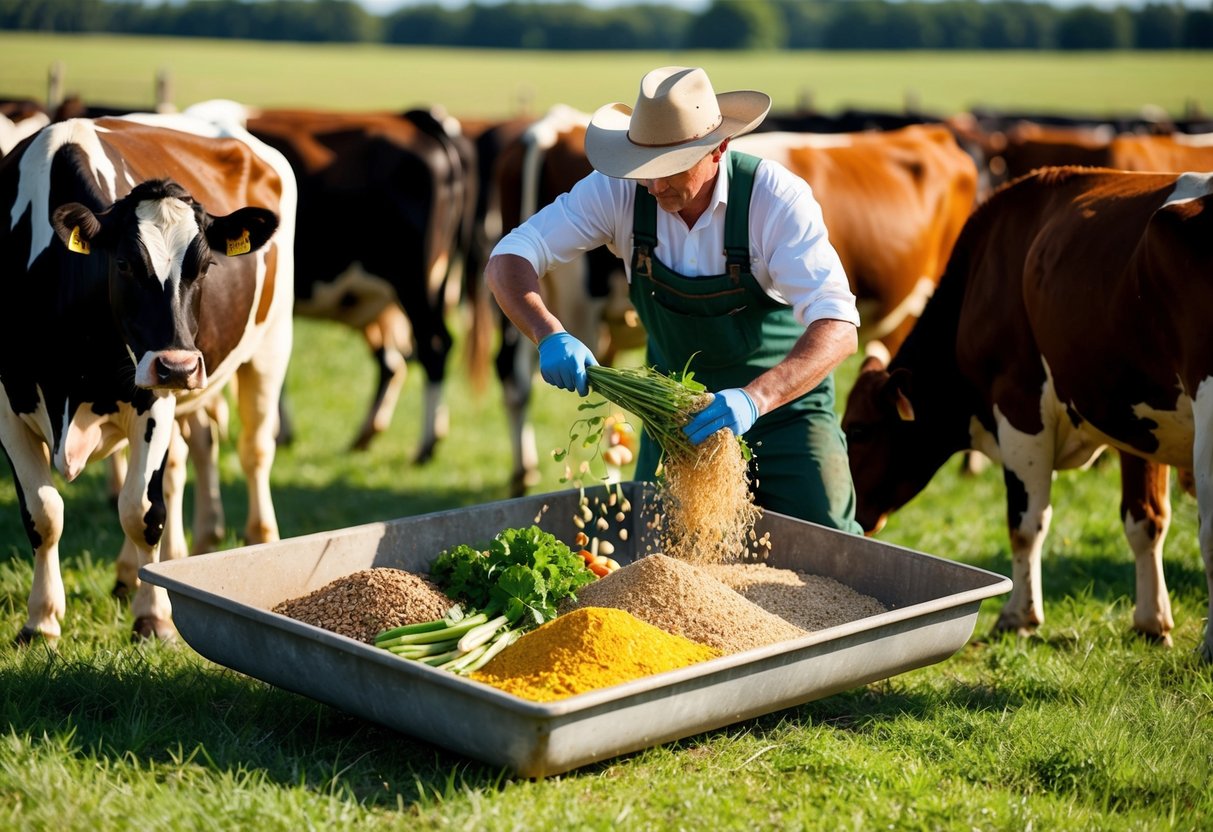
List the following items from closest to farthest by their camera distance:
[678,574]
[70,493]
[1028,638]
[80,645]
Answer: [678,574] → [80,645] → [1028,638] → [70,493]

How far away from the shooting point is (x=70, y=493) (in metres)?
7.89

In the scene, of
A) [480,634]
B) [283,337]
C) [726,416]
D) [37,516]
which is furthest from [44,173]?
[726,416]

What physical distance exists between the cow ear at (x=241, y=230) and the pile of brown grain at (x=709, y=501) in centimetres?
183

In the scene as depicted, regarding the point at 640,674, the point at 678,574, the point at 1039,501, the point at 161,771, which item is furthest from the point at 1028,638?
the point at 161,771

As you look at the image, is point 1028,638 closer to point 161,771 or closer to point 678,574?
point 678,574

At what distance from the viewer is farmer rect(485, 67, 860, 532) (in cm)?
455

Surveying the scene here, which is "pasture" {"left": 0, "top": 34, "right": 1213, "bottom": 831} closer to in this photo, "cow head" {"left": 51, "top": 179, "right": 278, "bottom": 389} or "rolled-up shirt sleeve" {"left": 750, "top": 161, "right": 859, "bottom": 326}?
"cow head" {"left": 51, "top": 179, "right": 278, "bottom": 389}

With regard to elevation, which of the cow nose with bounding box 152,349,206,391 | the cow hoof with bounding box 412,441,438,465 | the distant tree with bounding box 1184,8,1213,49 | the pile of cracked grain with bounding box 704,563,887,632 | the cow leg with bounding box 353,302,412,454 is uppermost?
the distant tree with bounding box 1184,8,1213,49

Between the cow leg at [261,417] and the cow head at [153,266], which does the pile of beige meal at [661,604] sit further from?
the cow leg at [261,417]

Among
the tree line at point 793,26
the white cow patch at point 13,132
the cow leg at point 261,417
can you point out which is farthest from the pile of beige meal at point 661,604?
the tree line at point 793,26

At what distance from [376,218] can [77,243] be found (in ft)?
14.1

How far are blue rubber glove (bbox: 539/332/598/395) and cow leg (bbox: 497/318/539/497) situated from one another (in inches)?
165

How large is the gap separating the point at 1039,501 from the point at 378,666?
3237 mm

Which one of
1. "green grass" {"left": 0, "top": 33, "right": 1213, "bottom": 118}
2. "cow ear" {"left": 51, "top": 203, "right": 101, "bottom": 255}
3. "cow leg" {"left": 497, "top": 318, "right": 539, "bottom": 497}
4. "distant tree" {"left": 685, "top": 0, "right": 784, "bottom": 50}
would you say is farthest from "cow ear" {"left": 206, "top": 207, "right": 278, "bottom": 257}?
"distant tree" {"left": 685, "top": 0, "right": 784, "bottom": 50}
